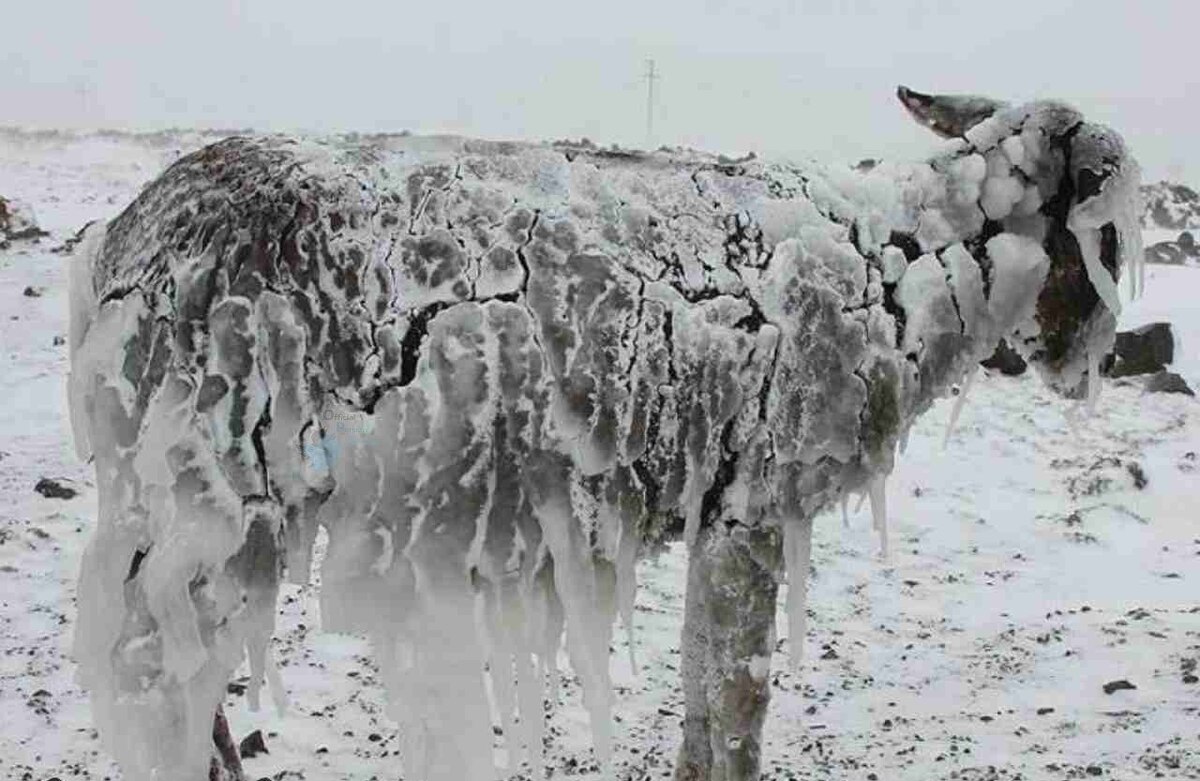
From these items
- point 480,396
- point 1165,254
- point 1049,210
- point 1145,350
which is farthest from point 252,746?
point 1165,254

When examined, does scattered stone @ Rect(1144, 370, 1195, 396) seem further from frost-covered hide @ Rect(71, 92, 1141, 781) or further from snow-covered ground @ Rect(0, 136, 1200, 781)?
frost-covered hide @ Rect(71, 92, 1141, 781)

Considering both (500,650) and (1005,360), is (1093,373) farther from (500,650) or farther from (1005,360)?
(500,650)

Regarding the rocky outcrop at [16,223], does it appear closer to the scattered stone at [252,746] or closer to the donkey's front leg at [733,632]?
the scattered stone at [252,746]

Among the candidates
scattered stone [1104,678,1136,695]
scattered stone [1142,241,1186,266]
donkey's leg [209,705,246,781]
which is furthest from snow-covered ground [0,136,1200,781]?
scattered stone [1142,241,1186,266]

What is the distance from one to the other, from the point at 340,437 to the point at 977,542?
15.6 ft

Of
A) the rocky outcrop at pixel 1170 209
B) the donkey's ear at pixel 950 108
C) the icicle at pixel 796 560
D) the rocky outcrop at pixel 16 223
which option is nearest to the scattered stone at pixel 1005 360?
the donkey's ear at pixel 950 108

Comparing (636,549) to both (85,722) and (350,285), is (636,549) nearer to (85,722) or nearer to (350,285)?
(350,285)

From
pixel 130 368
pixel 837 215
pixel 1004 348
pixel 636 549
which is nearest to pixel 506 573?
pixel 636 549

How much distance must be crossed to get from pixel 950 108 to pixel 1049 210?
1.42 ft

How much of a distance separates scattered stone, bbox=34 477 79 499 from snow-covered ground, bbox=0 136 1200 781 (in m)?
0.05

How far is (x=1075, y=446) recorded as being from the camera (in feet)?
27.0

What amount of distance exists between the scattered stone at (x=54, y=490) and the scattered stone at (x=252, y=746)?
2.63 m

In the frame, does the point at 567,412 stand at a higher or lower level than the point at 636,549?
higher

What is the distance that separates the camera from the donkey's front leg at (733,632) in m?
3.34
